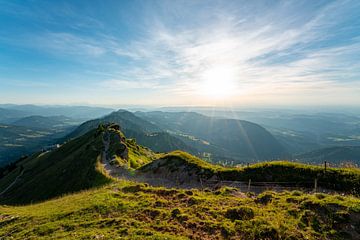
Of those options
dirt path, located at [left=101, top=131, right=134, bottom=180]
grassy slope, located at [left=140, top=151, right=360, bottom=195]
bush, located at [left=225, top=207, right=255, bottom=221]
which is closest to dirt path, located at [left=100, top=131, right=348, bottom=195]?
dirt path, located at [left=101, top=131, right=134, bottom=180]

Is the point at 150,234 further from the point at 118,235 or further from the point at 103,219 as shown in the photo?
the point at 103,219

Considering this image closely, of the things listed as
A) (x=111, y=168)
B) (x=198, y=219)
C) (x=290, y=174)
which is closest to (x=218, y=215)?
(x=198, y=219)

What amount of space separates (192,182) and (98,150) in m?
47.0

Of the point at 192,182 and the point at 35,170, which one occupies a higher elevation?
the point at 192,182

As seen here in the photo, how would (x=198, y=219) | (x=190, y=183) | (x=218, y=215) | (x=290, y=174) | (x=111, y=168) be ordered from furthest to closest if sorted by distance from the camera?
(x=111, y=168) < (x=190, y=183) < (x=290, y=174) < (x=218, y=215) < (x=198, y=219)

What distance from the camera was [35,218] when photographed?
19.4 m

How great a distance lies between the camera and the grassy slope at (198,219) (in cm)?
1212

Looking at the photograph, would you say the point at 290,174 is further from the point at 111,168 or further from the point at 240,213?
the point at 111,168

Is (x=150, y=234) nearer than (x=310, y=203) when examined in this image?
Yes

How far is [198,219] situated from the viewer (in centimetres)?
1438

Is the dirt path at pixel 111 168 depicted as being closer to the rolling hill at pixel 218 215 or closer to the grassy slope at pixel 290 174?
the grassy slope at pixel 290 174

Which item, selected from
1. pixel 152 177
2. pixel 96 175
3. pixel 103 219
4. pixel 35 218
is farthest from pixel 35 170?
pixel 103 219

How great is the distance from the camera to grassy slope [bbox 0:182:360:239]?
1212 centimetres

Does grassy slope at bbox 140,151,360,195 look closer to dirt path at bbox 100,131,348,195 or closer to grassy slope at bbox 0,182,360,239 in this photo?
dirt path at bbox 100,131,348,195
